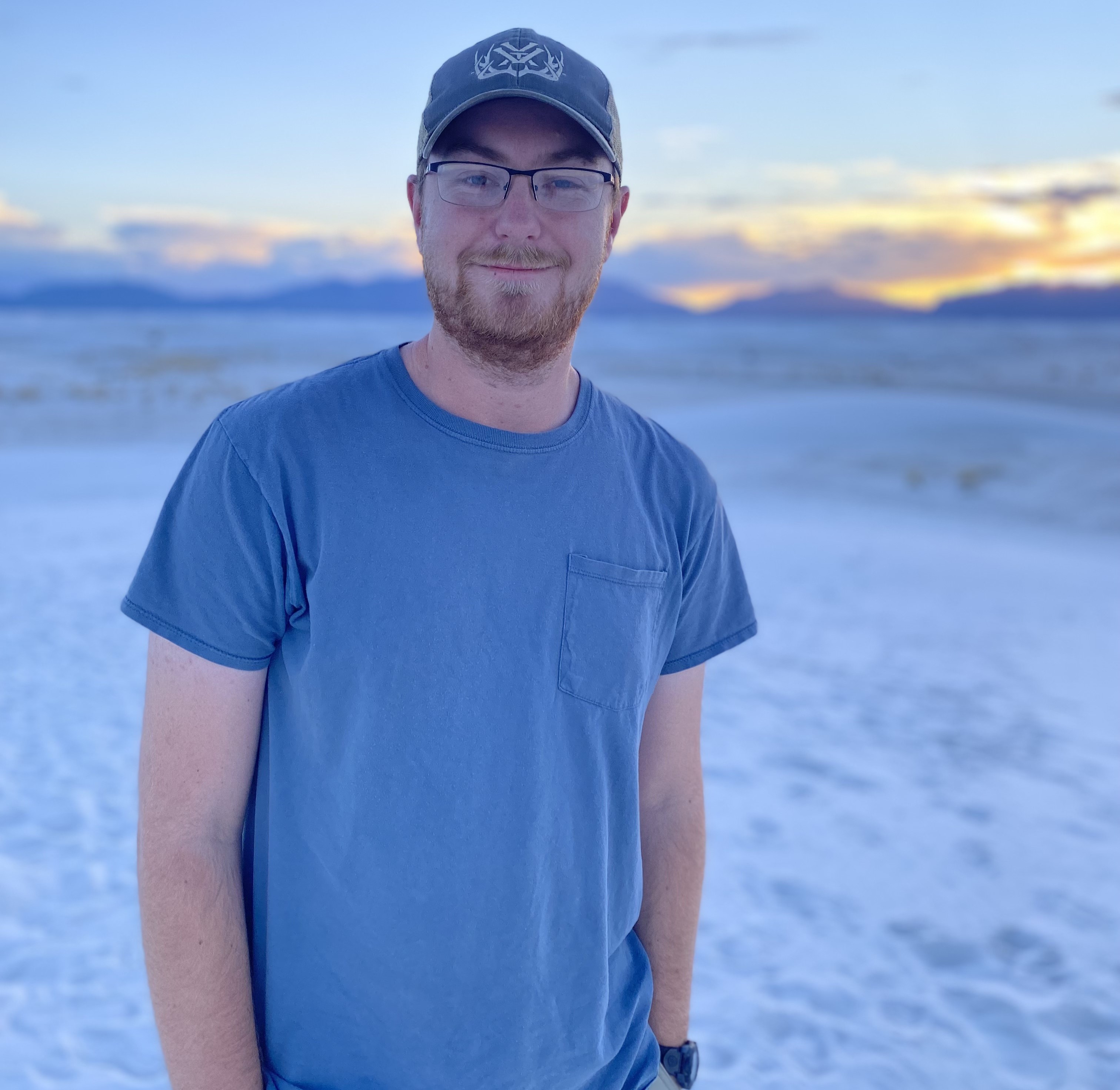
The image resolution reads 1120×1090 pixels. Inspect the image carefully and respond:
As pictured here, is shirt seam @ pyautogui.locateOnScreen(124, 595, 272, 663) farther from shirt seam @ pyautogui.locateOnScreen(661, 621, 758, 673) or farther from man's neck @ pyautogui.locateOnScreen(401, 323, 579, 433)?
shirt seam @ pyautogui.locateOnScreen(661, 621, 758, 673)

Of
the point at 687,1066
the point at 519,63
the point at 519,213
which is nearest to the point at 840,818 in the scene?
the point at 687,1066

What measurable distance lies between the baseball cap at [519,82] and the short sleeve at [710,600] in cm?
63

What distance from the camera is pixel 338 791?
141 centimetres

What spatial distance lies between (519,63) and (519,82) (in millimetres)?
37

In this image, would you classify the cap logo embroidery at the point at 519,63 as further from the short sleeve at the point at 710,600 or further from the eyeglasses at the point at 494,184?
the short sleeve at the point at 710,600

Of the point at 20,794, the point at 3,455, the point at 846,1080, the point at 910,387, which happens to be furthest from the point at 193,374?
the point at 846,1080

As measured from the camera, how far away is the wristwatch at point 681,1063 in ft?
6.03

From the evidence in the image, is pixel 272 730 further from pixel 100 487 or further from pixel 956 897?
pixel 100 487

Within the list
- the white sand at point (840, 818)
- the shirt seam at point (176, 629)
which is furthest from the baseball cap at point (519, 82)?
the white sand at point (840, 818)

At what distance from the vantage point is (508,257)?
1.50 m

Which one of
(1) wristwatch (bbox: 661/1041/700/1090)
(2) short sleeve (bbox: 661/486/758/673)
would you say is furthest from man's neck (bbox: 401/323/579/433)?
(1) wristwatch (bbox: 661/1041/700/1090)

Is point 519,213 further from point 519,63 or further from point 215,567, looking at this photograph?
point 215,567

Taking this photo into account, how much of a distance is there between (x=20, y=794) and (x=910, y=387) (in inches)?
1547

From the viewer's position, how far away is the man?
4.52ft
